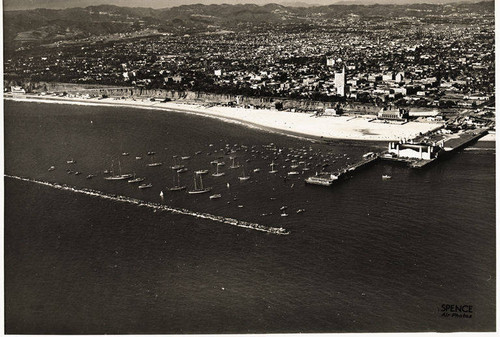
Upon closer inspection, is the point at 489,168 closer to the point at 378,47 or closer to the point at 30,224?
the point at 30,224

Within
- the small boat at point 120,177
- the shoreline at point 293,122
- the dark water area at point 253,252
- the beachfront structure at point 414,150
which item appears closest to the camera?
the dark water area at point 253,252

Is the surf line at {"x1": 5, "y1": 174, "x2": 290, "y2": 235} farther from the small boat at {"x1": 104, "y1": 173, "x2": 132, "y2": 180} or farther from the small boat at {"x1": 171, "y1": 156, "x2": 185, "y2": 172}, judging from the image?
the small boat at {"x1": 171, "y1": 156, "x2": 185, "y2": 172}

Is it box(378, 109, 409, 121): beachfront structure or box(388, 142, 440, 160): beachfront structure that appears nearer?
box(388, 142, 440, 160): beachfront structure

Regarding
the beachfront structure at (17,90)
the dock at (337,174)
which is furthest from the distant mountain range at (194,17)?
the dock at (337,174)

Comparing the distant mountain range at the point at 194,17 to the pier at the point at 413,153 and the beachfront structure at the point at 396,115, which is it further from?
the pier at the point at 413,153

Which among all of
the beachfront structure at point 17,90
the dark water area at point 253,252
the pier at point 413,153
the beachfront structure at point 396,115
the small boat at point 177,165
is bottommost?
the dark water area at point 253,252

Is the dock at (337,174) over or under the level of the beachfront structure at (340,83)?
under

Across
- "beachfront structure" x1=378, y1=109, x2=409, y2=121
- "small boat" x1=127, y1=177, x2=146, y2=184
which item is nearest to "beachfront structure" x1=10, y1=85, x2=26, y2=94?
"small boat" x1=127, y1=177, x2=146, y2=184

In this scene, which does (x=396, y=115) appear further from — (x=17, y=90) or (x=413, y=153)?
(x=17, y=90)

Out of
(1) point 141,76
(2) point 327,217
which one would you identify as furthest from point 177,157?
(1) point 141,76
